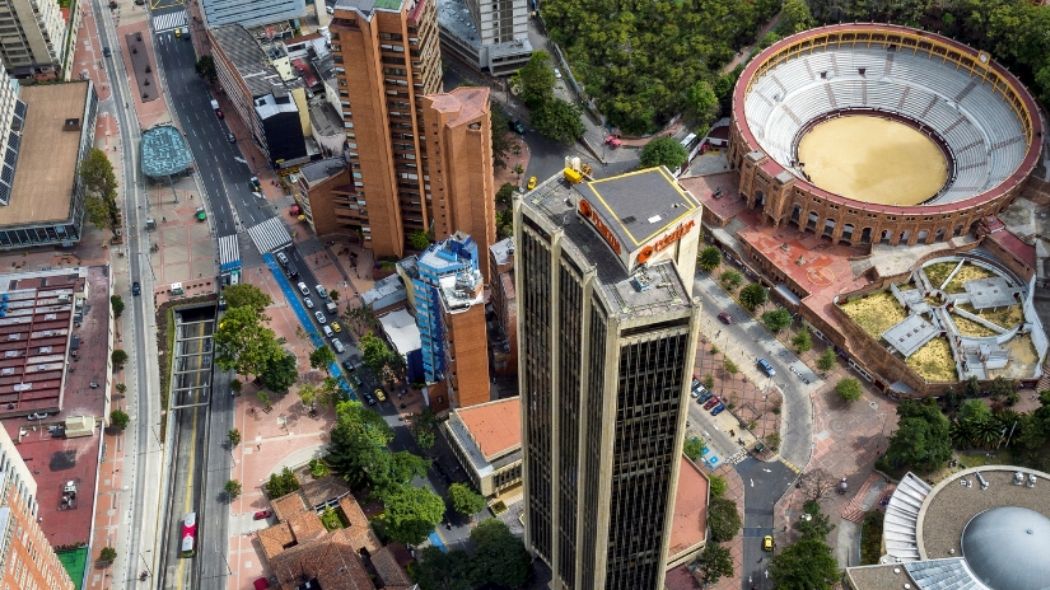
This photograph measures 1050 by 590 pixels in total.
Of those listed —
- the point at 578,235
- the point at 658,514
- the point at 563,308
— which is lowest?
the point at 658,514

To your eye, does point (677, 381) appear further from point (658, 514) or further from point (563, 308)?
point (658, 514)

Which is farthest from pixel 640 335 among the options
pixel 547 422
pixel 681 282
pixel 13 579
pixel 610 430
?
pixel 13 579

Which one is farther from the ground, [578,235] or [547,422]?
[578,235]

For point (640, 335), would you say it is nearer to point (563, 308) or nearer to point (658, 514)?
point (563, 308)

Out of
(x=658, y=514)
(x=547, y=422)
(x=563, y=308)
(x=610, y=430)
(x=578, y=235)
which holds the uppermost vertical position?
(x=578, y=235)

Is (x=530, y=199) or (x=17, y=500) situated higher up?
(x=530, y=199)

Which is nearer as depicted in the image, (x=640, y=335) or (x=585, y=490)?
(x=640, y=335)

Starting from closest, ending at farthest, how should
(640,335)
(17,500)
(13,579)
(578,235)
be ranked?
(640,335) → (578,235) → (13,579) → (17,500)

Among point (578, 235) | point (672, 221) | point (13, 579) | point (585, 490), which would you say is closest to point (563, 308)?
point (578, 235)

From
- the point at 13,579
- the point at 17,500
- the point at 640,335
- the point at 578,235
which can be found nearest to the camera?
the point at 640,335
